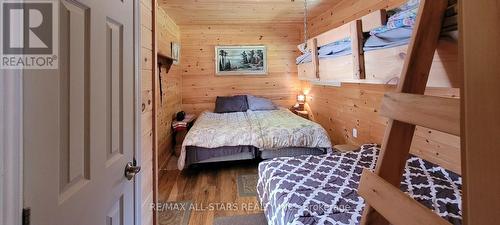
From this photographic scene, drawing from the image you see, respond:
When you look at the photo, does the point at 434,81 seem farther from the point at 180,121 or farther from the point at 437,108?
the point at 180,121

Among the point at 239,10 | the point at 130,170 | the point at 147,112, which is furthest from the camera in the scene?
the point at 239,10

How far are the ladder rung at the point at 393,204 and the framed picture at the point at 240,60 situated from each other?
14.9ft

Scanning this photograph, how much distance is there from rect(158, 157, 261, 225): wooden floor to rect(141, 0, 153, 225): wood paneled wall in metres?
0.80

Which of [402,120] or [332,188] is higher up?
[402,120]

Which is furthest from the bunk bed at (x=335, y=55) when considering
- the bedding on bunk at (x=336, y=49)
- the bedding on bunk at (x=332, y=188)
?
the bedding on bunk at (x=332, y=188)

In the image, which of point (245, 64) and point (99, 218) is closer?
point (99, 218)

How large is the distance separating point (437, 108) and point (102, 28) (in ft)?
3.48

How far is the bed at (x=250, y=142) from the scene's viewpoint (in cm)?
324

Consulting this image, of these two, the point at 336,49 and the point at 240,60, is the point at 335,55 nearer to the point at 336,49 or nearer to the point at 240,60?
the point at 336,49

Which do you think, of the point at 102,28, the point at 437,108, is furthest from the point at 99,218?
the point at 437,108

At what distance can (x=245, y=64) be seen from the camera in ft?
17.3

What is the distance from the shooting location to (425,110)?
2.33ft

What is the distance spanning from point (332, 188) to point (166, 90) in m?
3.11

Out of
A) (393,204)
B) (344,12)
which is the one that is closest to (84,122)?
(393,204)
